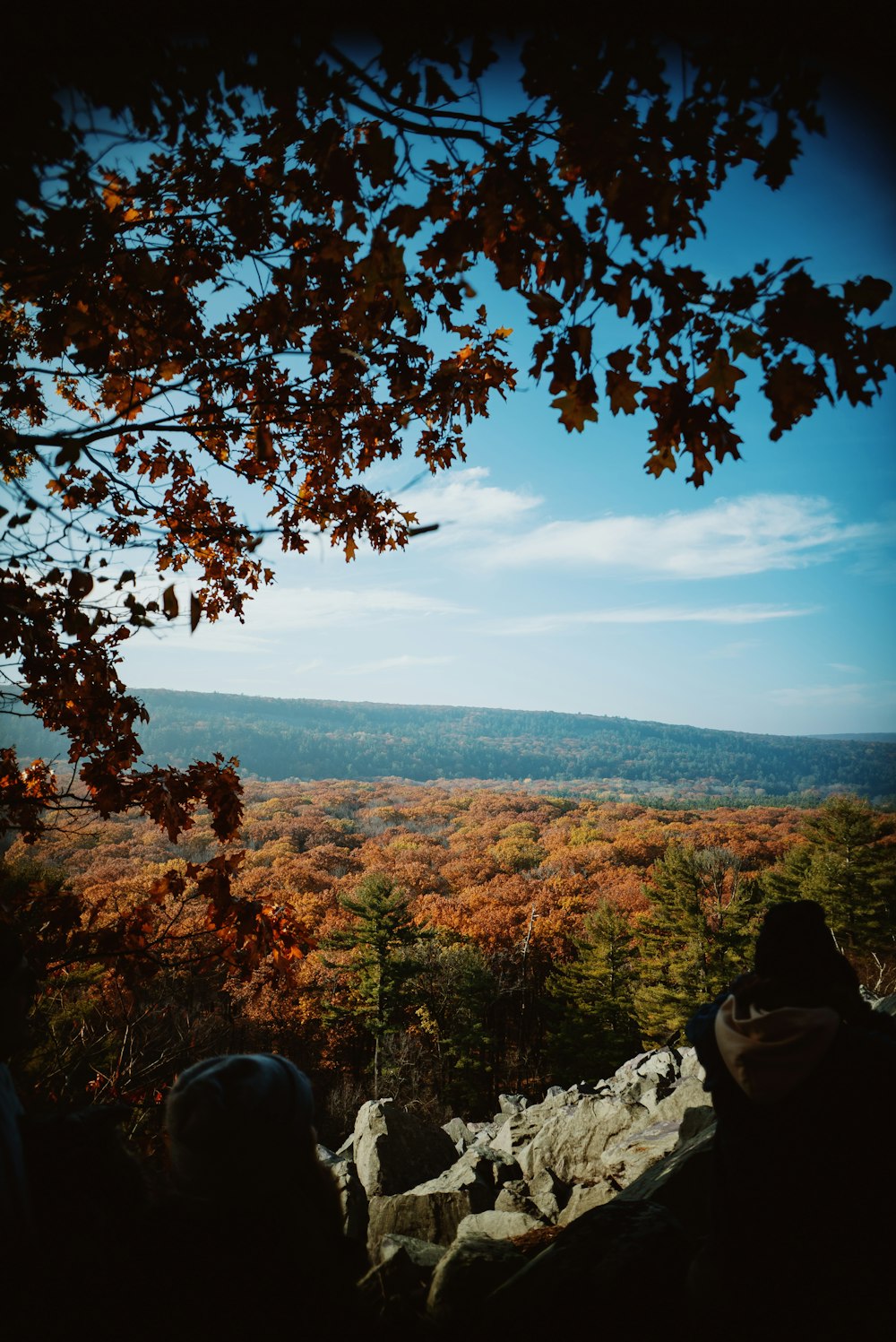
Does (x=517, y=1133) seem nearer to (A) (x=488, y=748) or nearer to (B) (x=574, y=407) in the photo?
(B) (x=574, y=407)

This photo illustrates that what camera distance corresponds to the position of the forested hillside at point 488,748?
102 metres

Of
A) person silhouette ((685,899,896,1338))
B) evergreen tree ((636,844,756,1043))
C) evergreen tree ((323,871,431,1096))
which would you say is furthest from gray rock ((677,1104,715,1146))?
evergreen tree ((636,844,756,1043))

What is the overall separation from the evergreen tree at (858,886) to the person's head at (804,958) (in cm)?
2618

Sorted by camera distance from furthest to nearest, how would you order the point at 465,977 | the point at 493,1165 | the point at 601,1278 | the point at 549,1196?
the point at 465,977 → the point at 493,1165 → the point at 549,1196 → the point at 601,1278

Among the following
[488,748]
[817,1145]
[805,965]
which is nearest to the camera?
[817,1145]

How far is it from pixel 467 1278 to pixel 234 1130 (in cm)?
272

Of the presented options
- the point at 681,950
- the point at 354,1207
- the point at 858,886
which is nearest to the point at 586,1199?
the point at 354,1207

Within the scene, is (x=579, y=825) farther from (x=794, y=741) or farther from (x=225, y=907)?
(x=794, y=741)

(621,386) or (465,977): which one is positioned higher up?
(621,386)

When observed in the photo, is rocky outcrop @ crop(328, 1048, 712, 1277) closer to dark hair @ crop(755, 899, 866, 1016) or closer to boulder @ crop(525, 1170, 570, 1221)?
boulder @ crop(525, 1170, 570, 1221)

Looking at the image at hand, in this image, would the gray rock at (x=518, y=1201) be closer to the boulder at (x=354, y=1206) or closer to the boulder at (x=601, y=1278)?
the boulder at (x=354, y=1206)

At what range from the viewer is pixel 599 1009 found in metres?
23.4

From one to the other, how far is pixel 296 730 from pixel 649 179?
126733mm

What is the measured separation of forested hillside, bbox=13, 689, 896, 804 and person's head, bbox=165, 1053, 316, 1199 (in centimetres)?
8489
